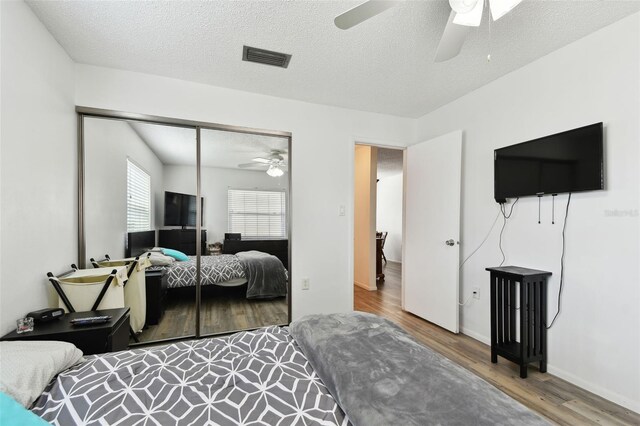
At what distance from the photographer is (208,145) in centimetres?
280

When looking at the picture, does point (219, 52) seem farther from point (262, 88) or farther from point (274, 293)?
point (274, 293)

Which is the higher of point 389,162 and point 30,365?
point 389,162

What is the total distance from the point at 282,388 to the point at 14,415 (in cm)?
71

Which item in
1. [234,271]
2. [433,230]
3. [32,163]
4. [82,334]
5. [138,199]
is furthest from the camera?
[433,230]

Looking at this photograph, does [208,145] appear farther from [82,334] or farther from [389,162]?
[389,162]

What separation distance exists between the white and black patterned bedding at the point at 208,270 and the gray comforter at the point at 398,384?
1703 mm

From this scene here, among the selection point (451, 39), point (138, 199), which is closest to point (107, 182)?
point (138, 199)

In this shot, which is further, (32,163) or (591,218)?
(591,218)

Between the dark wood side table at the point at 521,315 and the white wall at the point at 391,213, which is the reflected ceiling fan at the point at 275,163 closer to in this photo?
→ the dark wood side table at the point at 521,315

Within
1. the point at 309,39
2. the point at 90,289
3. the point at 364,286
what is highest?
the point at 309,39

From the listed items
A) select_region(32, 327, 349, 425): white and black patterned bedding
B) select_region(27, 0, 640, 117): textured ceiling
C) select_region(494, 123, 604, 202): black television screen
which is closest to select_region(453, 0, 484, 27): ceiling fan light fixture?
select_region(27, 0, 640, 117): textured ceiling

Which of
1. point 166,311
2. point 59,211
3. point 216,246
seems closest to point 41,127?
point 59,211

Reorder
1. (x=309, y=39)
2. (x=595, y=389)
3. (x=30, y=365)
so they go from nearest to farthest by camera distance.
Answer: (x=30, y=365) → (x=595, y=389) → (x=309, y=39)

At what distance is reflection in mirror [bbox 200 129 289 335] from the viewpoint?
9.29 feet
